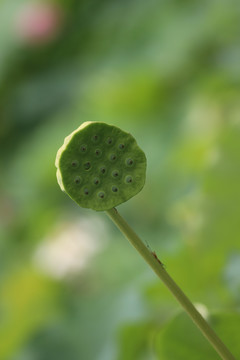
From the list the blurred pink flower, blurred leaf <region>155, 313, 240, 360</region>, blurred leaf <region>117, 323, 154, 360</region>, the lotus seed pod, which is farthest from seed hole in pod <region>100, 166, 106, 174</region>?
the blurred pink flower

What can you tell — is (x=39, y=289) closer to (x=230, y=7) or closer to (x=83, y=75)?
(x=230, y=7)

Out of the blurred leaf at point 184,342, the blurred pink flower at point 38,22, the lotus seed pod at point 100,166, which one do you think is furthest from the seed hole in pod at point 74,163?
the blurred pink flower at point 38,22

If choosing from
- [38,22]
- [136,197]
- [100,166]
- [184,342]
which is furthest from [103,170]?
[38,22]

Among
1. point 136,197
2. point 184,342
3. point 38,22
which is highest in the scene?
point 38,22

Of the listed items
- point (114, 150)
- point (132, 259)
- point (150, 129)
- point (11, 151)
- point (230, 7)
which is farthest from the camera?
point (11, 151)

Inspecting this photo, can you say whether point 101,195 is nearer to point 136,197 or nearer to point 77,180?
point 77,180

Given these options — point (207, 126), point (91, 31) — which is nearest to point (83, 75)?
point (91, 31)

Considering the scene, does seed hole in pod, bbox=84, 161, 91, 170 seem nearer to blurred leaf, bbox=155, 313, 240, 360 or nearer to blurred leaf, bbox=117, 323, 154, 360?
blurred leaf, bbox=155, 313, 240, 360
